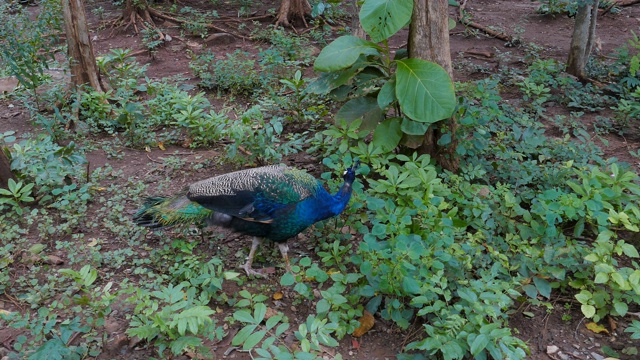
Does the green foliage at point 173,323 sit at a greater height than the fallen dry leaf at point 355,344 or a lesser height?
greater

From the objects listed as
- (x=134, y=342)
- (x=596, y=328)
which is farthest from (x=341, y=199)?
(x=596, y=328)

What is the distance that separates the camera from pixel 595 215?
3582 millimetres

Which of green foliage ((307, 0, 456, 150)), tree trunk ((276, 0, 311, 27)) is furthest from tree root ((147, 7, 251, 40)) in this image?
green foliage ((307, 0, 456, 150))

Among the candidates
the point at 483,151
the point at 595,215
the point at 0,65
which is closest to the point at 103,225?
the point at 483,151

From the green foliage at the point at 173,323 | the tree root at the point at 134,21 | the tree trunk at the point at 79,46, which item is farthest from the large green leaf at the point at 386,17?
the tree root at the point at 134,21

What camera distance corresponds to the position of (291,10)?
8992 mm

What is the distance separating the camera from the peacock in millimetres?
3578

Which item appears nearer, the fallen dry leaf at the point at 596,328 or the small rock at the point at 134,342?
the small rock at the point at 134,342

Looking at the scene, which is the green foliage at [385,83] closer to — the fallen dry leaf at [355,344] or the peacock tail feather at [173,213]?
the peacock tail feather at [173,213]

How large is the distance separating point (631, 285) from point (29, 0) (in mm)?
11814

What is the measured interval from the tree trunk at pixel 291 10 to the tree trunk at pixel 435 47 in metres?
4.97

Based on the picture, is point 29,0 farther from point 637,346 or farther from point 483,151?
point 637,346

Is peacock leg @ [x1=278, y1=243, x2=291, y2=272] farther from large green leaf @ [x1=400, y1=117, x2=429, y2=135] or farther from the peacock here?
large green leaf @ [x1=400, y1=117, x2=429, y2=135]

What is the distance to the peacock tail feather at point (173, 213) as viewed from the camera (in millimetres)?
3725
